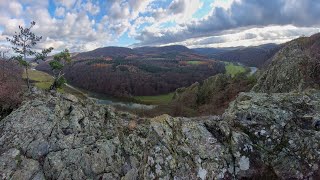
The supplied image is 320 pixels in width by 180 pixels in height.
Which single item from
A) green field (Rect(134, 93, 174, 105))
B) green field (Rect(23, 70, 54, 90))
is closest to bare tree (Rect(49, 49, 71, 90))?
green field (Rect(23, 70, 54, 90))

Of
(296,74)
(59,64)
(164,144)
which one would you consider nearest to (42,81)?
(59,64)

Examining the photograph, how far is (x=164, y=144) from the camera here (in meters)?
20.6

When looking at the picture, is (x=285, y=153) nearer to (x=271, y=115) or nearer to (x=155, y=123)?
(x=271, y=115)

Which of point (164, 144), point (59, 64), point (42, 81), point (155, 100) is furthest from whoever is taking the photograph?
point (42, 81)

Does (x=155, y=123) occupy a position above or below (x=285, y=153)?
above

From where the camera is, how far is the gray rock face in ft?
61.5

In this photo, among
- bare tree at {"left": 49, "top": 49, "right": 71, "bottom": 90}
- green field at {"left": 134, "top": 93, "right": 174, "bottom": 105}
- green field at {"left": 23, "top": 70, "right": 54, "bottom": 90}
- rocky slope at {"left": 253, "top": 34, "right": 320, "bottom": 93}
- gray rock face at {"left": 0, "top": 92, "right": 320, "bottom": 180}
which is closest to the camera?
gray rock face at {"left": 0, "top": 92, "right": 320, "bottom": 180}

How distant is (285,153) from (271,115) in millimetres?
3536

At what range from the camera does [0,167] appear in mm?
17891

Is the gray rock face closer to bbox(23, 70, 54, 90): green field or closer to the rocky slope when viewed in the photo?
the rocky slope

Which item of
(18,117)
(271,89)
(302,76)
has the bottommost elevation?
(271,89)

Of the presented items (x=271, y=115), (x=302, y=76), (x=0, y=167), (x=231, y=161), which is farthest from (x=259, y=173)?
(x=302, y=76)

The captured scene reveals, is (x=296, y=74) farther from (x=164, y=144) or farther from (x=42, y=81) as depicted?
(x=42, y=81)

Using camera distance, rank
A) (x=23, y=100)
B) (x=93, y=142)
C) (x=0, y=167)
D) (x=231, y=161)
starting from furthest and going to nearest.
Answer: (x=23, y=100) → (x=93, y=142) → (x=231, y=161) → (x=0, y=167)
